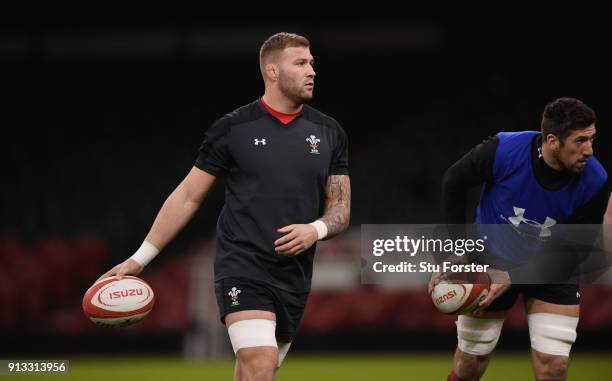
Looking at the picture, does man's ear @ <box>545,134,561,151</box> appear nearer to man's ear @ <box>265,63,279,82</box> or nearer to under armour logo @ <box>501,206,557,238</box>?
under armour logo @ <box>501,206,557,238</box>

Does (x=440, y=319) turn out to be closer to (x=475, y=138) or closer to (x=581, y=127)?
(x=475, y=138)

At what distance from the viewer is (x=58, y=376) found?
10414 mm

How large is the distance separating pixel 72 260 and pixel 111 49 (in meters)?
6.38

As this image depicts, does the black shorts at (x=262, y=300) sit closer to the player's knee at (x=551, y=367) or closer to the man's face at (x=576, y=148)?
the player's knee at (x=551, y=367)

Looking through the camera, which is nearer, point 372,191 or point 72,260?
point 72,260

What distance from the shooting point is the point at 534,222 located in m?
6.09

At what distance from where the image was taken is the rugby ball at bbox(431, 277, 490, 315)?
5.87 m

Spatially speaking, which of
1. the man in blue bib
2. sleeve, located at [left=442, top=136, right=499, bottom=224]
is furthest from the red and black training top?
the man in blue bib

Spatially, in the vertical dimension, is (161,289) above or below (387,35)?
below

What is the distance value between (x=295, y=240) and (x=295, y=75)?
864 millimetres

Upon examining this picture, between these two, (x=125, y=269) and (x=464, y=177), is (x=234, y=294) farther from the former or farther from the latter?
(x=464, y=177)

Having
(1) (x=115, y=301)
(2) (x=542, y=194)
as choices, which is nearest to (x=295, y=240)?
(1) (x=115, y=301)

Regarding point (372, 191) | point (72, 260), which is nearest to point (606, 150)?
point (372, 191)

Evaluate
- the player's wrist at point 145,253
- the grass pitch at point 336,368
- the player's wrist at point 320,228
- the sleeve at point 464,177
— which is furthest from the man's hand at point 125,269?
the grass pitch at point 336,368
